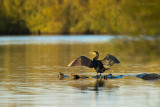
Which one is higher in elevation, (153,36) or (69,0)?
(69,0)

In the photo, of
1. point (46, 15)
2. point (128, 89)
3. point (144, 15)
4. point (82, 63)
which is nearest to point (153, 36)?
point (144, 15)

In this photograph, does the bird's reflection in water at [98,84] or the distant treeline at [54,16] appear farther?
the distant treeline at [54,16]

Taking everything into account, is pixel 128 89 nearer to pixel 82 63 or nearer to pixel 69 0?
pixel 82 63

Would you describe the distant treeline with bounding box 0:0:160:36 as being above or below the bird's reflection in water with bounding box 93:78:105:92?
above

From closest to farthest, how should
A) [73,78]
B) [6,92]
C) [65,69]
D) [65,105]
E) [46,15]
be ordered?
[65,105], [6,92], [73,78], [65,69], [46,15]

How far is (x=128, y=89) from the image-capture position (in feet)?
61.0

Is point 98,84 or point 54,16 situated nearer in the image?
point 98,84

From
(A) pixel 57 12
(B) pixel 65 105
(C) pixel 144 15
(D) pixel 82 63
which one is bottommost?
(B) pixel 65 105

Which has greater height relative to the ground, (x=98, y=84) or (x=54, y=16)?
(x=54, y=16)

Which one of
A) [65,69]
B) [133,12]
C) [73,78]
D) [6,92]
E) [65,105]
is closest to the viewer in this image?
[65,105]

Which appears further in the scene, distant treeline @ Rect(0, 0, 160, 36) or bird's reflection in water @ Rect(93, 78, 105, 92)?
distant treeline @ Rect(0, 0, 160, 36)

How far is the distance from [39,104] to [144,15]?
562 cm

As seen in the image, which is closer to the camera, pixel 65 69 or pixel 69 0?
pixel 65 69

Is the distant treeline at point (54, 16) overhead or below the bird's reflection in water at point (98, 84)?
overhead
